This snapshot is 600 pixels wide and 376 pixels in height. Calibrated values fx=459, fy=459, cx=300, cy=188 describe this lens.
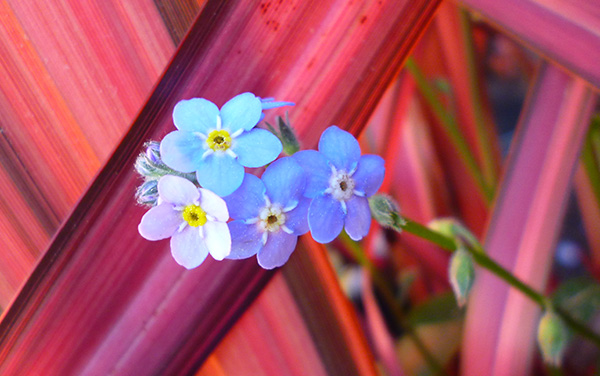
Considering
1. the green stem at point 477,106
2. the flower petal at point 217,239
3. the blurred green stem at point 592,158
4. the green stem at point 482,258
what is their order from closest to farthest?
the flower petal at point 217,239, the green stem at point 482,258, the blurred green stem at point 592,158, the green stem at point 477,106

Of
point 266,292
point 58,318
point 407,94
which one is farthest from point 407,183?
point 58,318

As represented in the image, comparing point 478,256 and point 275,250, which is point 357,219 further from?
point 478,256

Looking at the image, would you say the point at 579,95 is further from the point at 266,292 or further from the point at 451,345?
the point at 451,345

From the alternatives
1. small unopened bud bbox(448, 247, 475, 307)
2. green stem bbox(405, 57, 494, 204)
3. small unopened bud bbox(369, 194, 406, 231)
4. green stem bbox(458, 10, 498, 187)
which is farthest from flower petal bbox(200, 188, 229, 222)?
green stem bbox(458, 10, 498, 187)

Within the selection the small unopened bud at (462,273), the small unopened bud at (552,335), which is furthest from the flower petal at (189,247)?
the small unopened bud at (552,335)

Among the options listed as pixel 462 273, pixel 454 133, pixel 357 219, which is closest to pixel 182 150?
pixel 357 219

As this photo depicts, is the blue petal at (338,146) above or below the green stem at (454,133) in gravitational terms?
below

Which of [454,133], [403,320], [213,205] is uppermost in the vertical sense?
[454,133]

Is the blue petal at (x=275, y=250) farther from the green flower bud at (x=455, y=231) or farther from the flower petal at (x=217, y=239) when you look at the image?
the green flower bud at (x=455, y=231)
